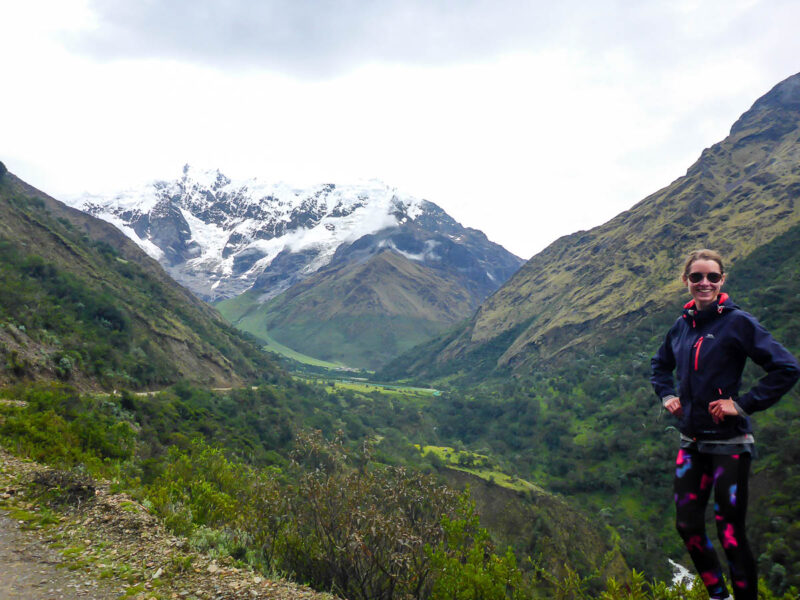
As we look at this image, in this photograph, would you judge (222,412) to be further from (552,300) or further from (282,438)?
(552,300)

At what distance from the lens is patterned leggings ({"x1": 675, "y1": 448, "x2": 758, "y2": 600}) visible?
13.0 ft

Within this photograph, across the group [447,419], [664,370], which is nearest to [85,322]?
[664,370]

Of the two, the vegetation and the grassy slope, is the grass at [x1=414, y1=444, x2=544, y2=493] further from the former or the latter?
the vegetation

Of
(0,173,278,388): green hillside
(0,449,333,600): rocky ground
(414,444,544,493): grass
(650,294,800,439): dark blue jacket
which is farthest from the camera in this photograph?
A: (414,444,544,493): grass

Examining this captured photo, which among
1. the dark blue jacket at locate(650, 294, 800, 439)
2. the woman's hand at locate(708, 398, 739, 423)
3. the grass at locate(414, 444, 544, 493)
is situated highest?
the dark blue jacket at locate(650, 294, 800, 439)

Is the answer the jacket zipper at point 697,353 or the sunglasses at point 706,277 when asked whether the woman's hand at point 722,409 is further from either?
the sunglasses at point 706,277

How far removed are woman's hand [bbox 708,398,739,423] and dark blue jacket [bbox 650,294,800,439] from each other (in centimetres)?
9

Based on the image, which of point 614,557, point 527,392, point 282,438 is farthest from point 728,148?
point 282,438

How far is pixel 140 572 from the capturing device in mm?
6332

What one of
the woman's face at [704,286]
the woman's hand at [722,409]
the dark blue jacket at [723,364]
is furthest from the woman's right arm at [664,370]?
the woman's hand at [722,409]

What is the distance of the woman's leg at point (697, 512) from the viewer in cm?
428

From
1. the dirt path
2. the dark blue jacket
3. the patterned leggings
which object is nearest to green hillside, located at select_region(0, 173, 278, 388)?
the dirt path

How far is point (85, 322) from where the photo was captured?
4244 cm

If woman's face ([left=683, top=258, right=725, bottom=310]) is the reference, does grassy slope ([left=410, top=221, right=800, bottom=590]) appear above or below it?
below
